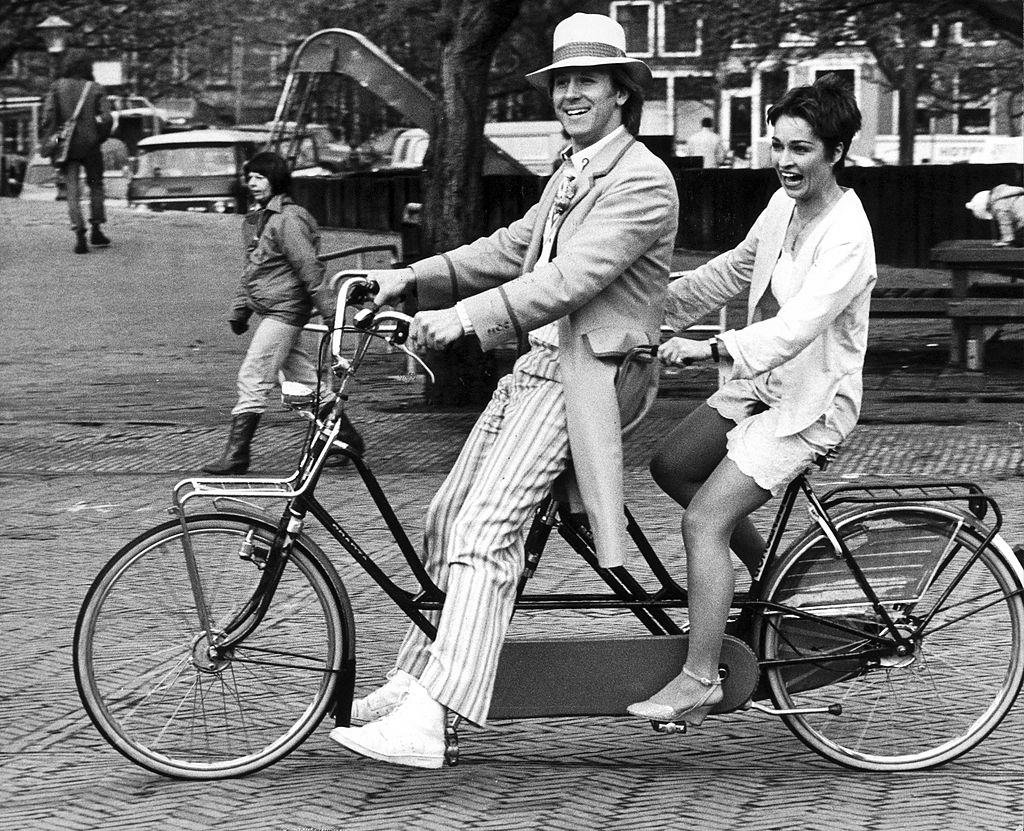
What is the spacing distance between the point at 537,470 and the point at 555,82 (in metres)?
0.95

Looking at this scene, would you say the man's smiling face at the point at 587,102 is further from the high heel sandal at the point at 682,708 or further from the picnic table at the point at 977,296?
the picnic table at the point at 977,296

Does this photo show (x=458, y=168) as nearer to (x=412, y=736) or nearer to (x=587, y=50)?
(x=587, y=50)

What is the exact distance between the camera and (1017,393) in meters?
11.5

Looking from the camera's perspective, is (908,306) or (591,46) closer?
(591,46)

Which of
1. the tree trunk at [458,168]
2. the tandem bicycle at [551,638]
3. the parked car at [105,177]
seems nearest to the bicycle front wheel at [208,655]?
the tandem bicycle at [551,638]

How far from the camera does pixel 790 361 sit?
4.48 metres

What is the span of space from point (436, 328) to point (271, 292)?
5.02m

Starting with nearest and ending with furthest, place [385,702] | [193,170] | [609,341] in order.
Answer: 1. [609,341]
2. [385,702]
3. [193,170]

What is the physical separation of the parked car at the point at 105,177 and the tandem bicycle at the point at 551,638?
2720 cm

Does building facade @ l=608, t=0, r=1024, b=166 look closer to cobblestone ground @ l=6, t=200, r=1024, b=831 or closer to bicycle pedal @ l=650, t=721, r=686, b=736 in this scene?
cobblestone ground @ l=6, t=200, r=1024, b=831

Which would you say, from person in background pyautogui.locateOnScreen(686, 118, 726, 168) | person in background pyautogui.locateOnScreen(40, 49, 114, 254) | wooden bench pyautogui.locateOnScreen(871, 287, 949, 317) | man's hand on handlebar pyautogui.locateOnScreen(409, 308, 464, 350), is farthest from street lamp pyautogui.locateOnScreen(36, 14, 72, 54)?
man's hand on handlebar pyautogui.locateOnScreen(409, 308, 464, 350)

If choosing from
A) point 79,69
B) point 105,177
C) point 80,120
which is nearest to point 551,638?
point 80,120

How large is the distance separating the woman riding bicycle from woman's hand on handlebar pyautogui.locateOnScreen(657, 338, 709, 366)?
13 cm

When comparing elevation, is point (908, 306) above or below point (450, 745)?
above
